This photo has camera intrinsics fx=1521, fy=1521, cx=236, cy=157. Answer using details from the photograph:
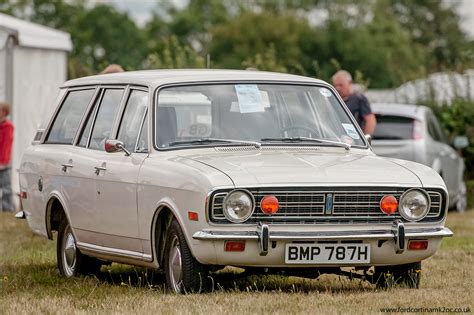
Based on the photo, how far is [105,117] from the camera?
38.5 ft

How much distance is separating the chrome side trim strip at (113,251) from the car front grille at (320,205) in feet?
3.71

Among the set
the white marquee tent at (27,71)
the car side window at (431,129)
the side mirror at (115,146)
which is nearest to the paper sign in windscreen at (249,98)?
the side mirror at (115,146)

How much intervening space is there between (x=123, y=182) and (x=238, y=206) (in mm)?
1446

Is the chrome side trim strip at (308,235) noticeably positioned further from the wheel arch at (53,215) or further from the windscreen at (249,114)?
the wheel arch at (53,215)

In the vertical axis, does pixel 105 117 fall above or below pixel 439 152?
above

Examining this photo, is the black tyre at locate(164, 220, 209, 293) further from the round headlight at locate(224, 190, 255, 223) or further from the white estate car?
the round headlight at locate(224, 190, 255, 223)

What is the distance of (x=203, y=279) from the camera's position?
991 cm

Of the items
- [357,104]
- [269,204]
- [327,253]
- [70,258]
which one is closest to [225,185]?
[269,204]

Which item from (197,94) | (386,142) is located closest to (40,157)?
(197,94)

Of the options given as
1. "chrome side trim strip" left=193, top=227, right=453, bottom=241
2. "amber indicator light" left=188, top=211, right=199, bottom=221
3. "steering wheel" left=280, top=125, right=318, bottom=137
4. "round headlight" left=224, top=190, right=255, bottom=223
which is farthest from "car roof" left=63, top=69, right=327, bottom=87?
"chrome side trim strip" left=193, top=227, right=453, bottom=241

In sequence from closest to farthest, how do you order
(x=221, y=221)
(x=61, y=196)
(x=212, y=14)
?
(x=221, y=221) → (x=61, y=196) → (x=212, y=14)

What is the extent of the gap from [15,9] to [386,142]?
73153 millimetres

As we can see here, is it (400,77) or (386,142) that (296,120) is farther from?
(400,77)

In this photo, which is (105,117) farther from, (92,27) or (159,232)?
(92,27)
